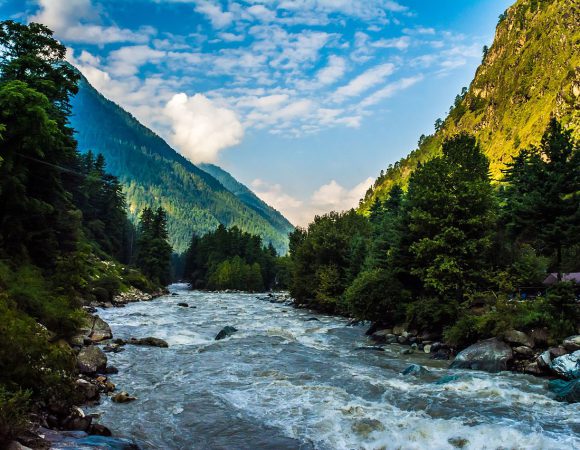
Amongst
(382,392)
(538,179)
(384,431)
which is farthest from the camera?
(538,179)

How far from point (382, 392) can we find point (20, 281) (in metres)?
17.6

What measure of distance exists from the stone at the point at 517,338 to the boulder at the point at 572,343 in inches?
70.7

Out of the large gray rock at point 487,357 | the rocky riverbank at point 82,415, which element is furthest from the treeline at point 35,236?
the large gray rock at point 487,357

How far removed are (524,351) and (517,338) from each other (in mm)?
943

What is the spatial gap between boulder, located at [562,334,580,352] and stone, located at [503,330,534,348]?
5.89 feet

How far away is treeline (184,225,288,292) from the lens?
111m

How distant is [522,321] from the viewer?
2158 cm

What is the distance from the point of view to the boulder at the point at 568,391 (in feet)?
46.2

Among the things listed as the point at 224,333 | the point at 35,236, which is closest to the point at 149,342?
the point at 224,333

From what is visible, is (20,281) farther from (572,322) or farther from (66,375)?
(572,322)

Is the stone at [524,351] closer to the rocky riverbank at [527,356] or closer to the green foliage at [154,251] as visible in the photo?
the rocky riverbank at [527,356]

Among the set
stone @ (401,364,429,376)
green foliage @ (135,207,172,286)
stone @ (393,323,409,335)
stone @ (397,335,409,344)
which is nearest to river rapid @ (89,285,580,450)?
stone @ (401,364,429,376)

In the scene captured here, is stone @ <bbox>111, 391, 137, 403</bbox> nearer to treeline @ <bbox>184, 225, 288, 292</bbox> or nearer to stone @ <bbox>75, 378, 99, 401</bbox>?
stone @ <bbox>75, 378, 99, 401</bbox>

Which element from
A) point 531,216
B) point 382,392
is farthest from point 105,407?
point 531,216
